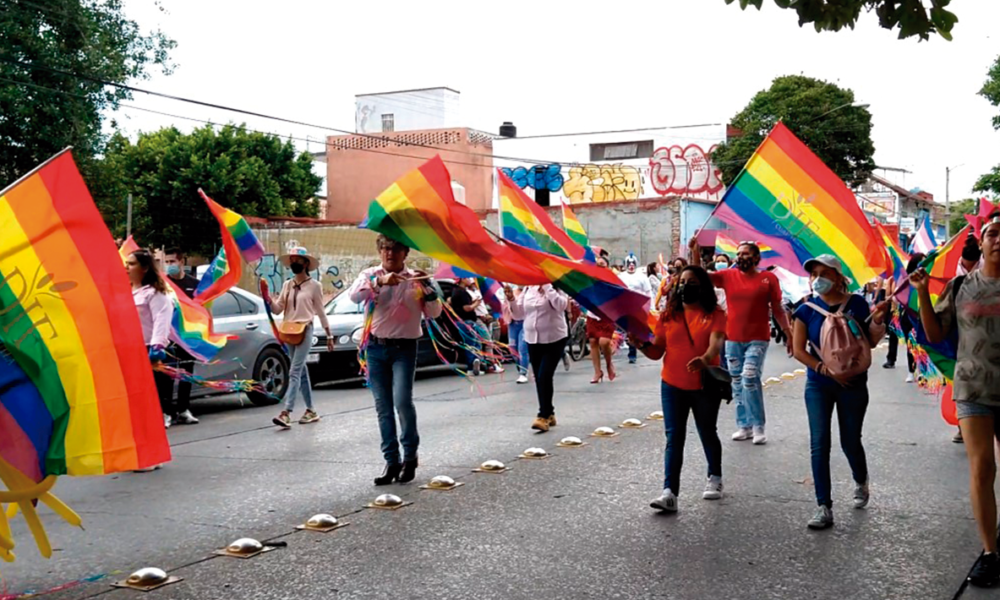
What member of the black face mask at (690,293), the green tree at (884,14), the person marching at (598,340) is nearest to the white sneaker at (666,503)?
the black face mask at (690,293)

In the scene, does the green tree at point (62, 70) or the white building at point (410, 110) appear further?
the white building at point (410, 110)

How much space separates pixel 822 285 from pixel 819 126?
44280 mm

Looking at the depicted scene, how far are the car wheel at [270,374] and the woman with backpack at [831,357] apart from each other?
27.1ft

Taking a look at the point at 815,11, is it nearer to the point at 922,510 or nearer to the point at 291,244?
the point at 922,510

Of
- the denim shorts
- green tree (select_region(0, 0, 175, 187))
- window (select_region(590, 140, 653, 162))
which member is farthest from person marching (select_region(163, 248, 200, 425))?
window (select_region(590, 140, 653, 162))

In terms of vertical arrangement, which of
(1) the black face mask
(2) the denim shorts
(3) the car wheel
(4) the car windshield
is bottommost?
(3) the car wheel

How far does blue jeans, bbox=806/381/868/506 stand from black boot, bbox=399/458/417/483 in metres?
2.88

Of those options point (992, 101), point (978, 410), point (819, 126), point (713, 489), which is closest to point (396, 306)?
point (713, 489)

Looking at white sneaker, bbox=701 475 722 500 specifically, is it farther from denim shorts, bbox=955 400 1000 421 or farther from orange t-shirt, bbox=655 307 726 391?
denim shorts, bbox=955 400 1000 421

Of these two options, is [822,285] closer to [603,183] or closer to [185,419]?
[185,419]

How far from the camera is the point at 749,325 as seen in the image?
9.50 m

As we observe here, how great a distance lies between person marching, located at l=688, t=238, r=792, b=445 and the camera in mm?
9094

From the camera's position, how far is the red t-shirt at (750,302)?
9.16m

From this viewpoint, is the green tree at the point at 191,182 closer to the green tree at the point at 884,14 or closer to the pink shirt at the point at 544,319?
the pink shirt at the point at 544,319
